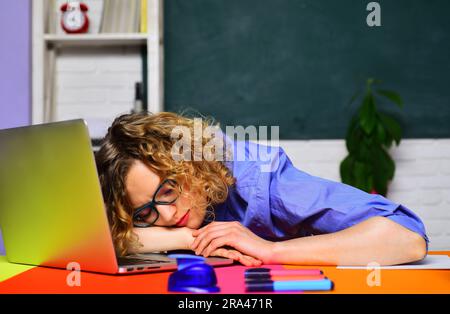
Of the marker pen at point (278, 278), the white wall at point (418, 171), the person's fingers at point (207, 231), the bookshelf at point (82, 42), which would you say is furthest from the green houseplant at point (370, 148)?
the marker pen at point (278, 278)

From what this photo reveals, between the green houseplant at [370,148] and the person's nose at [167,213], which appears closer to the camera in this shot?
the person's nose at [167,213]

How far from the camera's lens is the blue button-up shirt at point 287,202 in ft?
3.37

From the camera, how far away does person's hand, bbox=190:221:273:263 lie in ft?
3.18

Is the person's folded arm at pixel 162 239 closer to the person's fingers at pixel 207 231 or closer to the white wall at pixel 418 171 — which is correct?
the person's fingers at pixel 207 231

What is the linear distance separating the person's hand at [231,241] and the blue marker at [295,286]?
262 mm

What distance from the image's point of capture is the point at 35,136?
0.84 meters

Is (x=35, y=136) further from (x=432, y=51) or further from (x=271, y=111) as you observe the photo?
(x=432, y=51)

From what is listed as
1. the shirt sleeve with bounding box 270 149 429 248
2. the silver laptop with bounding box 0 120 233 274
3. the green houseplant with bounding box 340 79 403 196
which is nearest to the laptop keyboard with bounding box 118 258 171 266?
the silver laptop with bounding box 0 120 233 274

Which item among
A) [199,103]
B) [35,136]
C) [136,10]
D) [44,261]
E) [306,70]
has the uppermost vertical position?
[136,10]

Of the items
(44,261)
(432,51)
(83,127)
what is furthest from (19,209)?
(432,51)

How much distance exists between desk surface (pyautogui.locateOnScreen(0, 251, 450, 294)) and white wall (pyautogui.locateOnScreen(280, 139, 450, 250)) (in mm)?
1842

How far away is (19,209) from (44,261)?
10 cm

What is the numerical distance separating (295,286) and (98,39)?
7.19 feet

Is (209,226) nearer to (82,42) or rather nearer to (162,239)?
(162,239)
